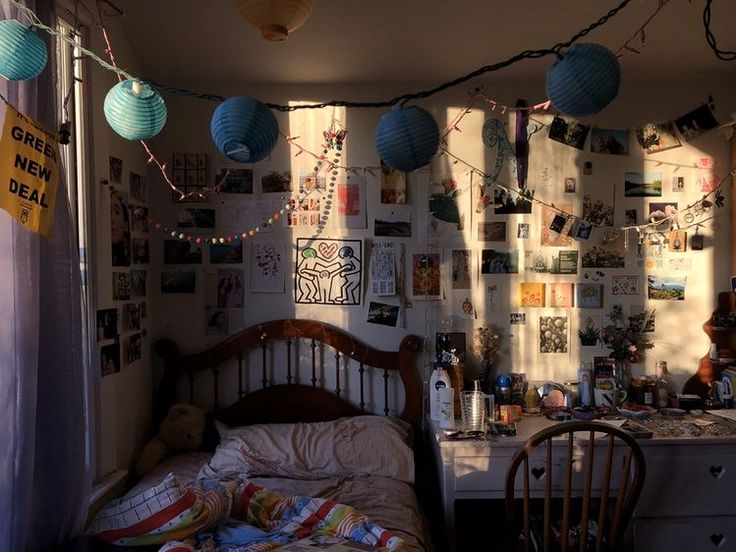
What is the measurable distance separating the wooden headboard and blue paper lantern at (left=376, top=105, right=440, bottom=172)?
147 centimetres

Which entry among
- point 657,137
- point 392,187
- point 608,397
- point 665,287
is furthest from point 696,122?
point 392,187

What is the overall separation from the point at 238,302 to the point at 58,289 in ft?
3.64

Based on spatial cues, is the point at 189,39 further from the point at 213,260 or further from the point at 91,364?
the point at 91,364

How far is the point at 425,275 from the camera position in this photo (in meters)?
2.71

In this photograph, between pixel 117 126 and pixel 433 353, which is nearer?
pixel 117 126

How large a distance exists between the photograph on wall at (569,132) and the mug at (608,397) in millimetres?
1117

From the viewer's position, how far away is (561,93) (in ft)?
4.01

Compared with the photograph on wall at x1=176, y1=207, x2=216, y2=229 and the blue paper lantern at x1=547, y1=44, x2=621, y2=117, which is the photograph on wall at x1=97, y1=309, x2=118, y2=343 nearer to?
the photograph on wall at x1=176, y1=207, x2=216, y2=229

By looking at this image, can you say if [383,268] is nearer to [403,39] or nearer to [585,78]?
[403,39]

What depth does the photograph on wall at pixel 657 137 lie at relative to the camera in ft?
8.91

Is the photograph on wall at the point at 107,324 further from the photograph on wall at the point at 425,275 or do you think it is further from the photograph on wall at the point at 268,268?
the photograph on wall at the point at 425,275

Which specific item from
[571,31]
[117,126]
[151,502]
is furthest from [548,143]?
[151,502]

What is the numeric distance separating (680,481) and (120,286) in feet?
7.51

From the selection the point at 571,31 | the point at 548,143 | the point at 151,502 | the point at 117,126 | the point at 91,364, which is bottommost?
the point at 151,502
